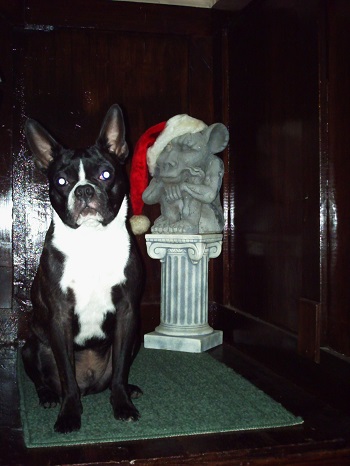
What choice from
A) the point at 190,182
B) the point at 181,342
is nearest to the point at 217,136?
the point at 190,182

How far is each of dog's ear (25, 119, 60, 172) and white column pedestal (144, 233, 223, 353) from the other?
3.40ft

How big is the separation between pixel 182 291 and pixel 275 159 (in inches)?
35.1

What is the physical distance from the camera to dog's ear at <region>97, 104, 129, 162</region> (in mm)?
2182

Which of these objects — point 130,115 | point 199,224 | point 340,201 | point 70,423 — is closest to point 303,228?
point 340,201

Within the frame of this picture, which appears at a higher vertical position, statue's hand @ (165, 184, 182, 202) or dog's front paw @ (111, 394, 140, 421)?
statue's hand @ (165, 184, 182, 202)

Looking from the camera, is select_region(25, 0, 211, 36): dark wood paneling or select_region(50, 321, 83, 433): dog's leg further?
select_region(25, 0, 211, 36): dark wood paneling

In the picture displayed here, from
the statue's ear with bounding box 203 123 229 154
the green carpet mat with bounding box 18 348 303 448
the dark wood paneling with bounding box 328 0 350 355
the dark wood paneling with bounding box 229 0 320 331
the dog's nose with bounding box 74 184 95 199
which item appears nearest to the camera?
the green carpet mat with bounding box 18 348 303 448

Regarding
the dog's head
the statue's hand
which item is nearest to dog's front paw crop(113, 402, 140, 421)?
the dog's head

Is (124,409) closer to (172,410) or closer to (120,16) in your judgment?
(172,410)

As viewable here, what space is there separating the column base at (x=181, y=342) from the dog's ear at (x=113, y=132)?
118 centimetres

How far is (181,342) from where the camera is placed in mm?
3027

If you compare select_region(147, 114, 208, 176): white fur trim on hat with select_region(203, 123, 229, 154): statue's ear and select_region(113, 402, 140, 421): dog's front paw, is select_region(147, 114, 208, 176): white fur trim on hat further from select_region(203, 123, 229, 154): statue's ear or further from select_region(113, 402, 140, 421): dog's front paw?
select_region(113, 402, 140, 421): dog's front paw

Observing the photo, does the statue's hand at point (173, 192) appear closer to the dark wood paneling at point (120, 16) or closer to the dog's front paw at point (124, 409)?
the dark wood paneling at point (120, 16)

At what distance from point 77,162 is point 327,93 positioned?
96 cm
